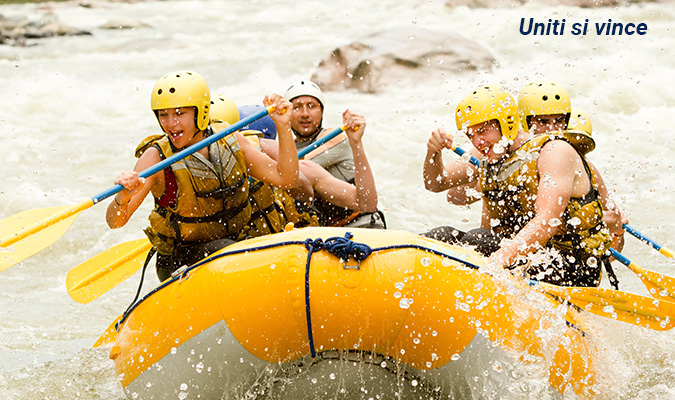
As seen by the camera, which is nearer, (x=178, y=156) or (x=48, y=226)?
(x=178, y=156)

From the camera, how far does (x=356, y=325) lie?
130 inches

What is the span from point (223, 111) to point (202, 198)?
39.1 inches

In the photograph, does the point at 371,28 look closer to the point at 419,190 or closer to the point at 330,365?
the point at 419,190

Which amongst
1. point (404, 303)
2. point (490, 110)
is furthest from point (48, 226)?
point (490, 110)

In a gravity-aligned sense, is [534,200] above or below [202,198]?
below

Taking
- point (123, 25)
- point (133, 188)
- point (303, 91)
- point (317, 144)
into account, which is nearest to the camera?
point (133, 188)

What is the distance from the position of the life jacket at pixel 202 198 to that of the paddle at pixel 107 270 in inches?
23.7

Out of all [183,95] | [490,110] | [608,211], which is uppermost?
[183,95]

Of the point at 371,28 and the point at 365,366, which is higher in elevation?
the point at 365,366

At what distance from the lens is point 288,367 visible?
3.46 meters

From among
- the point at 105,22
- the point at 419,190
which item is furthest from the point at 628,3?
the point at 105,22

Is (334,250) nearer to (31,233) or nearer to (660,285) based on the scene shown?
(31,233)

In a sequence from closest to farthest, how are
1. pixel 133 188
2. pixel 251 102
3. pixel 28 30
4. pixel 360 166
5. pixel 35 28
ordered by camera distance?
pixel 133 188 < pixel 360 166 < pixel 251 102 < pixel 28 30 < pixel 35 28

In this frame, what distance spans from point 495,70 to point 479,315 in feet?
39.0
